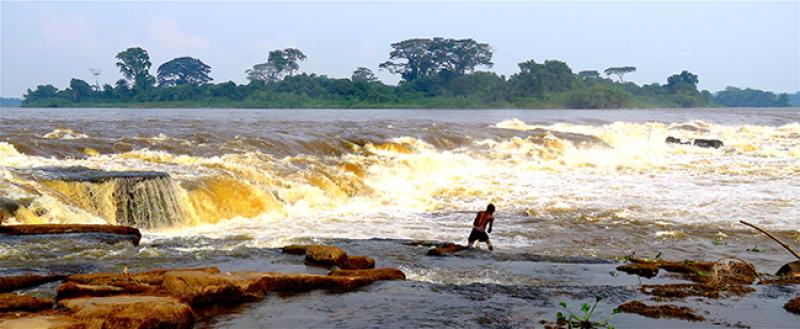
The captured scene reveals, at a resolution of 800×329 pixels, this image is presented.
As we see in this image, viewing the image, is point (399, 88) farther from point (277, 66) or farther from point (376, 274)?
point (376, 274)

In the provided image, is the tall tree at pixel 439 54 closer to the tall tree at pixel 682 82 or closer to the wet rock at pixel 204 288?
the tall tree at pixel 682 82

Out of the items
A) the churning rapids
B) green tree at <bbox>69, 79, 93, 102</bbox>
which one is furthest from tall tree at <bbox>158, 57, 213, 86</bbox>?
the churning rapids

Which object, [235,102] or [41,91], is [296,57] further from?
[41,91]

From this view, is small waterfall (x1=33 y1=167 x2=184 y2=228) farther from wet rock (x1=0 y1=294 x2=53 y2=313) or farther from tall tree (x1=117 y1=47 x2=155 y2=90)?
tall tree (x1=117 y1=47 x2=155 y2=90)

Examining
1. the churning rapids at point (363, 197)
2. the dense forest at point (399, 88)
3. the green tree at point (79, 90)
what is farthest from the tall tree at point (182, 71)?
the churning rapids at point (363, 197)

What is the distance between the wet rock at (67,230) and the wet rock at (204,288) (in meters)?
3.13

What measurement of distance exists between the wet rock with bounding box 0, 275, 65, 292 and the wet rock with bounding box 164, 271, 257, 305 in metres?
1.28

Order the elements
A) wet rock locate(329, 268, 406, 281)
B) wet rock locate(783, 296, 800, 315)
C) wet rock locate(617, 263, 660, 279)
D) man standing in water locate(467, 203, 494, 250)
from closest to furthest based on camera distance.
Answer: wet rock locate(783, 296, 800, 315) < wet rock locate(329, 268, 406, 281) < wet rock locate(617, 263, 660, 279) < man standing in water locate(467, 203, 494, 250)

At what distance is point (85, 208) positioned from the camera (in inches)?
438

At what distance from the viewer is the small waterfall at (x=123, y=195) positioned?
11.2m

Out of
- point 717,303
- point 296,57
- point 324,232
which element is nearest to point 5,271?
point 324,232

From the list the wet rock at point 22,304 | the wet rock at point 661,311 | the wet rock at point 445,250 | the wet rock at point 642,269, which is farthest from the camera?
the wet rock at point 445,250

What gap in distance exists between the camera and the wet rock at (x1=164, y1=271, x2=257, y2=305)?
19.3 feet

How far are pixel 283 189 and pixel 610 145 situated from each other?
18235mm
